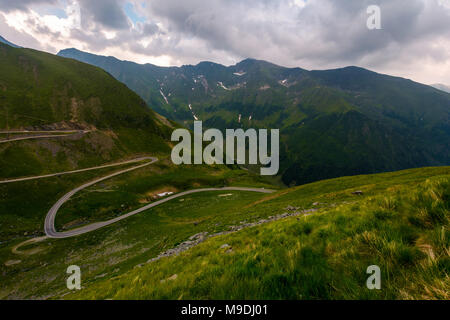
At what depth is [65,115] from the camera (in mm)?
118062

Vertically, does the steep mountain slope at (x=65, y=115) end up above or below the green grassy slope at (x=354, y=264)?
above

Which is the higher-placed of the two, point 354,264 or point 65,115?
point 65,115

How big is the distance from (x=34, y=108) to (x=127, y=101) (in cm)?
5948

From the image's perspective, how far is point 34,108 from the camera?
110375mm

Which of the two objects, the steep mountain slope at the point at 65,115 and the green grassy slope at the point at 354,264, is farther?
the steep mountain slope at the point at 65,115

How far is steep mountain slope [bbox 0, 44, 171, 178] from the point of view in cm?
8331

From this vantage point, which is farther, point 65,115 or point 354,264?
point 65,115

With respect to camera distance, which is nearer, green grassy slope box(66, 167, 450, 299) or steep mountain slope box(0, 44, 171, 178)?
green grassy slope box(66, 167, 450, 299)

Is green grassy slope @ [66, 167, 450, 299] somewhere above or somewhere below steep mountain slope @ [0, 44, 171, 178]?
below

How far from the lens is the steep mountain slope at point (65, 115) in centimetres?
8331
